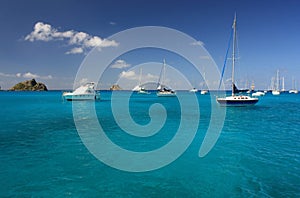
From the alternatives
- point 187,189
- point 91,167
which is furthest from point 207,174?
point 91,167

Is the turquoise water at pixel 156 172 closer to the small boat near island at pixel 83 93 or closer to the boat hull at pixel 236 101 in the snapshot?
the boat hull at pixel 236 101

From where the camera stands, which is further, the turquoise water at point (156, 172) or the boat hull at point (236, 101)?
the boat hull at point (236, 101)

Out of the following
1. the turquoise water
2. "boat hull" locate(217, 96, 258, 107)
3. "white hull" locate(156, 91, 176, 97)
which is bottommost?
the turquoise water

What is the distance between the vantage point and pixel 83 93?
6188 cm

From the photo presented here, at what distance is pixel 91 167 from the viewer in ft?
35.4

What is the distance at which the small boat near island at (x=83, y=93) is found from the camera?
61.6 metres

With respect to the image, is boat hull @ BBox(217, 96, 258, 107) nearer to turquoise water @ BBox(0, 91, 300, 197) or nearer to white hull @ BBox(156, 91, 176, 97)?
turquoise water @ BBox(0, 91, 300, 197)

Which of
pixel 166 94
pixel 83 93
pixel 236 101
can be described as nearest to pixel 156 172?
pixel 236 101

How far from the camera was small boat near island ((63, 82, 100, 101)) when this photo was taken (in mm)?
61625

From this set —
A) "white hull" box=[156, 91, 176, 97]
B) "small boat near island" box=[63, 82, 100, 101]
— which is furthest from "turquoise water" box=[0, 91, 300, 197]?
"white hull" box=[156, 91, 176, 97]

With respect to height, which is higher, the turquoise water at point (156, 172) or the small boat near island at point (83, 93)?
the small boat near island at point (83, 93)

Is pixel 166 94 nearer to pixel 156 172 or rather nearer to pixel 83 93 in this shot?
pixel 83 93

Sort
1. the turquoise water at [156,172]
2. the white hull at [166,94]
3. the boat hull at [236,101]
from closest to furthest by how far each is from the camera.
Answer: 1. the turquoise water at [156,172]
2. the boat hull at [236,101]
3. the white hull at [166,94]

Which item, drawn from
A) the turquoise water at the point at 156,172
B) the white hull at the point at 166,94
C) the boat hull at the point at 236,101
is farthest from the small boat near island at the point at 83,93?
the turquoise water at the point at 156,172
